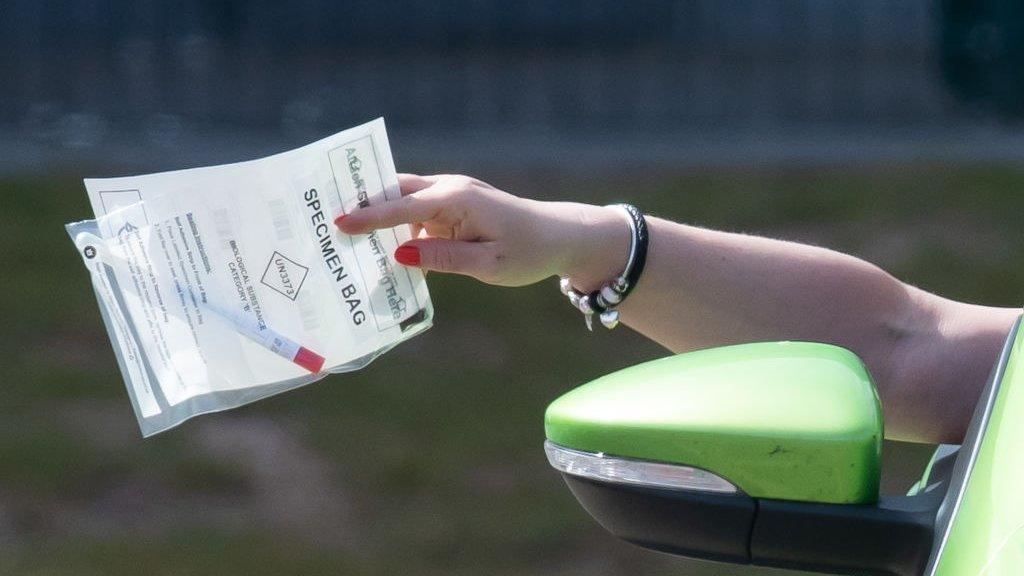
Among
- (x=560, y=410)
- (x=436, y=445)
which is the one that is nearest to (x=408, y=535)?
(x=436, y=445)

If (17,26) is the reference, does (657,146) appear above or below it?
below

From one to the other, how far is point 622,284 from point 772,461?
1.99 ft

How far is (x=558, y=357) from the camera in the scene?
454 centimetres

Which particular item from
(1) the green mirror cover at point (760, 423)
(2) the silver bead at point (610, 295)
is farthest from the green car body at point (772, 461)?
(2) the silver bead at point (610, 295)

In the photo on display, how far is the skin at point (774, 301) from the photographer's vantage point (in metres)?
1.83

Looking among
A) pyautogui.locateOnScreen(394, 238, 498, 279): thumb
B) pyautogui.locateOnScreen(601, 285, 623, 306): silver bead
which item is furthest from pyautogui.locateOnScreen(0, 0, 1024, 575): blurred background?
pyautogui.locateOnScreen(394, 238, 498, 279): thumb

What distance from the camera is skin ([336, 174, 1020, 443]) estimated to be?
183 centimetres

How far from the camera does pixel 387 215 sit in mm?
1677

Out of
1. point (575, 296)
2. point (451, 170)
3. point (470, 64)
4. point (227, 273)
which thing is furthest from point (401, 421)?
point (227, 273)

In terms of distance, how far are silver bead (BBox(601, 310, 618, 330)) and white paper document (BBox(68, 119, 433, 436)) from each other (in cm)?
37

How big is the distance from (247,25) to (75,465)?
166 centimetres

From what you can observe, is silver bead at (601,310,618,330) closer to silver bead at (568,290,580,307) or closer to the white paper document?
silver bead at (568,290,580,307)

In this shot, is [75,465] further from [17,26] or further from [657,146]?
[657,146]

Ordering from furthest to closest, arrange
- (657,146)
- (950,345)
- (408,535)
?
(657,146) < (408,535) < (950,345)
